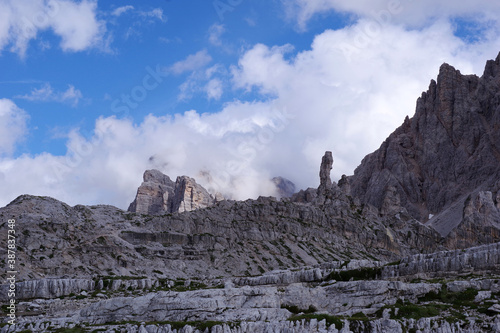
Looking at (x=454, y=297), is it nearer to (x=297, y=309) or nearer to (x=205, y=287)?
(x=297, y=309)

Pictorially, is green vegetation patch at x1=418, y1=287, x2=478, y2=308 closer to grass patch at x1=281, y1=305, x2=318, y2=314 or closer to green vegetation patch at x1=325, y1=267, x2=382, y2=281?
grass patch at x1=281, y1=305, x2=318, y2=314

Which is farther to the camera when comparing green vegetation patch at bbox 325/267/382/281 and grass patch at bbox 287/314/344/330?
green vegetation patch at bbox 325/267/382/281

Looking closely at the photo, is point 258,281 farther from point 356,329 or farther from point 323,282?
point 356,329

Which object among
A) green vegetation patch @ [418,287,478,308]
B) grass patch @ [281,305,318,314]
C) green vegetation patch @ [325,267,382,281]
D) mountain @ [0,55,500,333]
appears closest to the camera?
mountain @ [0,55,500,333]

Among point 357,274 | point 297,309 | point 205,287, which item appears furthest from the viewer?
point 205,287

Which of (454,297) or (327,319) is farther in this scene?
(454,297)

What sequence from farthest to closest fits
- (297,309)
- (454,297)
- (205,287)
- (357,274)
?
(205,287)
(357,274)
(297,309)
(454,297)

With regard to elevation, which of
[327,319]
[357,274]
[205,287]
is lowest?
[327,319]

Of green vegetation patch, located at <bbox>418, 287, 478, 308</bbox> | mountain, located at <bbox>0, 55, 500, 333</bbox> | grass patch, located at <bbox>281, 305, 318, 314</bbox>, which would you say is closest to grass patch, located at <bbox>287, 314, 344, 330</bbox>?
mountain, located at <bbox>0, 55, 500, 333</bbox>

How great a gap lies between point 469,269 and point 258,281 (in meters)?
46.8

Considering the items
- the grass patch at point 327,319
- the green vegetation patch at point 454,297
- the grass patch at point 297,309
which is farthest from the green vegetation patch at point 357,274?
the grass patch at point 327,319

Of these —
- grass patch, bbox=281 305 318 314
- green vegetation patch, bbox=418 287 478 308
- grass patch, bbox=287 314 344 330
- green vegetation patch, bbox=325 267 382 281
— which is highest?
green vegetation patch, bbox=325 267 382 281

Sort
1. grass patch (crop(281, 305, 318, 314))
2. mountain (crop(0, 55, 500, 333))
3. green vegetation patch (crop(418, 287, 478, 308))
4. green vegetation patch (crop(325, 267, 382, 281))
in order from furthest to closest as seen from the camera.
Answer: green vegetation patch (crop(325, 267, 382, 281)), grass patch (crop(281, 305, 318, 314)), green vegetation patch (crop(418, 287, 478, 308)), mountain (crop(0, 55, 500, 333))

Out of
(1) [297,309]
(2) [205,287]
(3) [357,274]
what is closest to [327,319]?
(1) [297,309]
